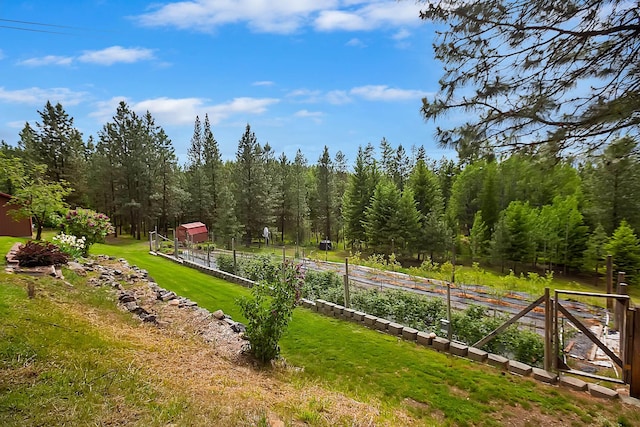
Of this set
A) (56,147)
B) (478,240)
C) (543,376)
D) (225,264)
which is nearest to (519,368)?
(543,376)

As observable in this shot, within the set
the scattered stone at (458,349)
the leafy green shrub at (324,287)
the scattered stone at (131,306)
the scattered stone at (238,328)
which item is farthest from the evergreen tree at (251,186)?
the scattered stone at (458,349)

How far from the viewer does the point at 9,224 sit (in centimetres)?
1530

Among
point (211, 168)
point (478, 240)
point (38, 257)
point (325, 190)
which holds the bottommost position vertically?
point (478, 240)

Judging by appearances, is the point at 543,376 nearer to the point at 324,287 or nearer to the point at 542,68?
the point at 542,68

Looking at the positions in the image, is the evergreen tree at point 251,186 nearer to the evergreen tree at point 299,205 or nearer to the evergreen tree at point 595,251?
the evergreen tree at point 299,205

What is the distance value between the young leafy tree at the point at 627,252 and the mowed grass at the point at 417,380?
1836cm

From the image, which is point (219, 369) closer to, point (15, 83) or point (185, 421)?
point (185, 421)

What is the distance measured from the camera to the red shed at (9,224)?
15125mm

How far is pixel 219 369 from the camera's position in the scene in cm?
383

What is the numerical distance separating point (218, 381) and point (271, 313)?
3.76 feet

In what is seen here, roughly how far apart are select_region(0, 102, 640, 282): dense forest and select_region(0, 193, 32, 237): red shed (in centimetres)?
357

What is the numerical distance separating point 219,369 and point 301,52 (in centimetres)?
576

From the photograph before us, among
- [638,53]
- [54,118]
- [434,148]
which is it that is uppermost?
[54,118]

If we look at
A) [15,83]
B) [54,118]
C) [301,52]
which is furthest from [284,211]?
[15,83]
